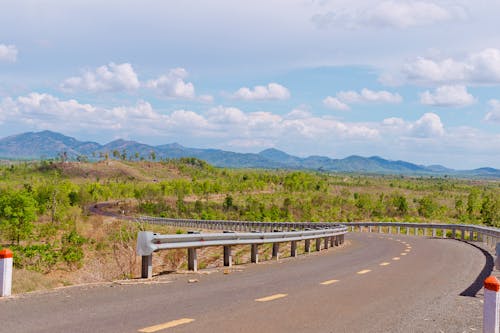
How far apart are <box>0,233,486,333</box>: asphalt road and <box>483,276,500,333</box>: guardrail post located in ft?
4.90

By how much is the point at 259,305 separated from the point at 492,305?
391 centimetres

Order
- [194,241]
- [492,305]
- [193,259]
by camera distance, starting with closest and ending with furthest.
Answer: [492,305]
[194,241]
[193,259]

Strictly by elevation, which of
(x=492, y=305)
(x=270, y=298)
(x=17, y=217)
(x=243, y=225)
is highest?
(x=492, y=305)

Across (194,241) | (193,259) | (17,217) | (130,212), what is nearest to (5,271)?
(194,241)

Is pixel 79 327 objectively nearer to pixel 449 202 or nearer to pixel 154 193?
pixel 154 193

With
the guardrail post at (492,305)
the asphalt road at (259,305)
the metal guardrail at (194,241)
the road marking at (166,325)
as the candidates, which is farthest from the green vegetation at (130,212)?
the guardrail post at (492,305)

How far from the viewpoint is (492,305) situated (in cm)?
710

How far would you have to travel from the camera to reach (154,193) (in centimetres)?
14525

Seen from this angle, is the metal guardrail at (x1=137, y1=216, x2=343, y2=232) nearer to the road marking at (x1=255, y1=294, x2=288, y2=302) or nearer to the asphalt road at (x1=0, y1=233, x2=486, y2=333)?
the asphalt road at (x1=0, y1=233, x2=486, y2=333)

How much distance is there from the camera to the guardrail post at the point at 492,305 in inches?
277

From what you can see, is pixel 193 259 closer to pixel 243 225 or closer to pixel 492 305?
pixel 492 305

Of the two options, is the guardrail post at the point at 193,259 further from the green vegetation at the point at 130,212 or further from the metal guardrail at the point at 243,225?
the metal guardrail at the point at 243,225

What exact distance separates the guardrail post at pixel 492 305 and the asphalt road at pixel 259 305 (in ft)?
4.90

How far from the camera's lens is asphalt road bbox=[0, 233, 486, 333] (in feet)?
26.9
